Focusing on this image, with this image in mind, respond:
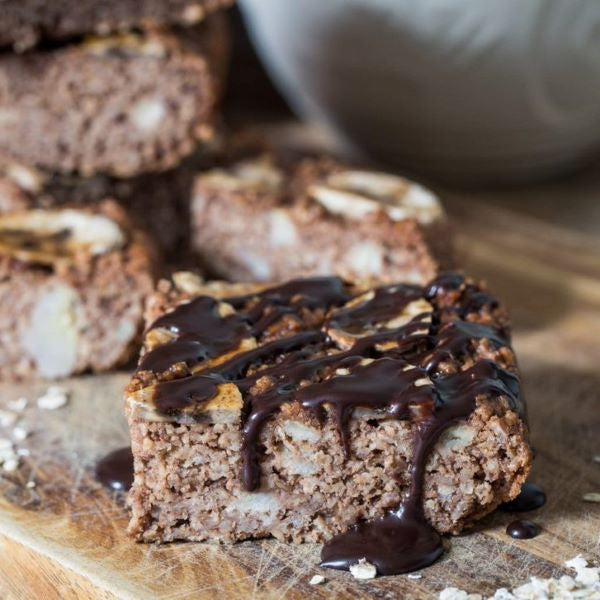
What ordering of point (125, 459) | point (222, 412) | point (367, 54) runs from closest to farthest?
point (222, 412) → point (125, 459) → point (367, 54)

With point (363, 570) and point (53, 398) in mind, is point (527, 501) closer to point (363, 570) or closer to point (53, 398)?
point (363, 570)

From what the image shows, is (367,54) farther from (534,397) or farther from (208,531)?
(208,531)

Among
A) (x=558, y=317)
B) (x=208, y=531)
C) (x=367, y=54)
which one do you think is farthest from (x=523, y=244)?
(x=208, y=531)

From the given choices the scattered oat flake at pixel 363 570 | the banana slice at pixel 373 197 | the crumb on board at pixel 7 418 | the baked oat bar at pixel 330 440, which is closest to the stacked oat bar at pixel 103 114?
the banana slice at pixel 373 197

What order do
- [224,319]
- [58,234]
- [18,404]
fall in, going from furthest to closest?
[58,234], [18,404], [224,319]

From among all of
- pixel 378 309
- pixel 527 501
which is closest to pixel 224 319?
pixel 378 309
